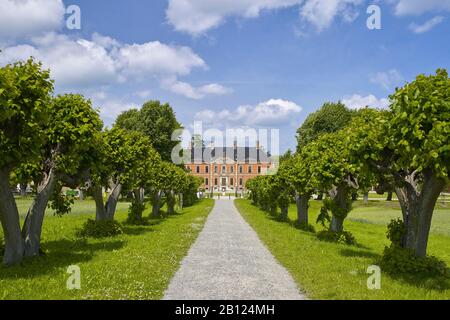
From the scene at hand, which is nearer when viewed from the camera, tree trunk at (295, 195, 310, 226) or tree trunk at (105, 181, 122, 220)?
tree trunk at (105, 181, 122, 220)

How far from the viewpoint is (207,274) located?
11.8 m

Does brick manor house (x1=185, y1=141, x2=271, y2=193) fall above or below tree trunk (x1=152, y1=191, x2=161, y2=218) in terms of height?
above

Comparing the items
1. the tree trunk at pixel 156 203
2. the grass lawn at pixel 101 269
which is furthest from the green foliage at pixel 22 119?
the tree trunk at pixel 156 203

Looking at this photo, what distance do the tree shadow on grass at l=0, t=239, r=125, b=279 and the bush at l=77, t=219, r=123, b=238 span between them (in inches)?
60.1

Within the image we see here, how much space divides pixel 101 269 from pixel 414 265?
926 cm

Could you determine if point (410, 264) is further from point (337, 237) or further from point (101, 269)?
point (101, 269)

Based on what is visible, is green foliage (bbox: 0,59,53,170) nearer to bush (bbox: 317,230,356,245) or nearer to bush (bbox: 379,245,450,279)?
bush (bbox: 379,245,450,279)

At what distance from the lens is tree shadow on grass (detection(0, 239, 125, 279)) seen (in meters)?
11.3

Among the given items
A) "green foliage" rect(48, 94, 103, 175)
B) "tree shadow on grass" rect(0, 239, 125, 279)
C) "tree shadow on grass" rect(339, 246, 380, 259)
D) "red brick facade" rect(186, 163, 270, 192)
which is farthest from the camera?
"red brick facade" rect(186, 163, 270, 192)

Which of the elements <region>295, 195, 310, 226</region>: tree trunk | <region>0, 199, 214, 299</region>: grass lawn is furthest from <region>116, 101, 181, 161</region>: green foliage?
<region>0, 199, 214, 299</region>: grass lawn

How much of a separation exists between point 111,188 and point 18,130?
1141 cm

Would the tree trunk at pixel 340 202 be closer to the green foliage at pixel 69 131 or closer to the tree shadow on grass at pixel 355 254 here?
the tree shadow on grass at pixel 355 254

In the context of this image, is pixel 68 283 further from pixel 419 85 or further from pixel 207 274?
pixel 419 85

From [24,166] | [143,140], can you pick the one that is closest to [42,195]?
Answer: [24,166]
